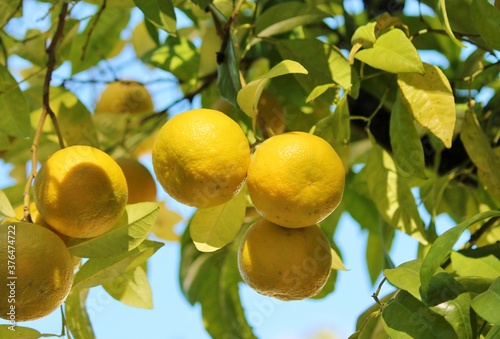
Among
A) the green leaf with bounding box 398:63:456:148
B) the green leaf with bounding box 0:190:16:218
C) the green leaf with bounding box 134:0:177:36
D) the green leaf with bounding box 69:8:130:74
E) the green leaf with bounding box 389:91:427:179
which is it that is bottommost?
the green leaf with bounding box 69:8:130:74

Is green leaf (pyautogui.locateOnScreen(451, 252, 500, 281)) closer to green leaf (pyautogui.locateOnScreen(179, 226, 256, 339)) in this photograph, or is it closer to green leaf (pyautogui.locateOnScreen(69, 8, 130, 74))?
green leaf (pyautogui.locateOnScreen(179, 226, 256, 339))

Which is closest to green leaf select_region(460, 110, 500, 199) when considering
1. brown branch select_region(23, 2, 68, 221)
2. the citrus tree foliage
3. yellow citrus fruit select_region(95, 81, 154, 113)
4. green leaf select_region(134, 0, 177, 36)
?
the citrus tree foliage

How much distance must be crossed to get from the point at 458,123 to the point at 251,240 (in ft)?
1.60

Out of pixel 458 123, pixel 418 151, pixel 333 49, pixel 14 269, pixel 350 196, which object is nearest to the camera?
pixel 14 269

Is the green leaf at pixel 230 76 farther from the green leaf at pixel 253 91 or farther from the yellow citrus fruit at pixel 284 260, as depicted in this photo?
the yellow citrus fruit at pixel 284 260

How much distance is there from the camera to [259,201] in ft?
2.97

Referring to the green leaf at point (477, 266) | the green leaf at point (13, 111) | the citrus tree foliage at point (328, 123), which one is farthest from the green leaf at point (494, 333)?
the green leaf at point (13, 111)

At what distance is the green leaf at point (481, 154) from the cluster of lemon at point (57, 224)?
496 mm

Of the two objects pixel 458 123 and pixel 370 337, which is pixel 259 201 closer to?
pixel 370 337

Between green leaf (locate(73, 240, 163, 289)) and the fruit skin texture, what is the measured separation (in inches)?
7.2

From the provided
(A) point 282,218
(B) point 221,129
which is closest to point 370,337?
(A) point 282,218

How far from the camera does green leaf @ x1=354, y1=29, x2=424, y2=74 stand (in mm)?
942

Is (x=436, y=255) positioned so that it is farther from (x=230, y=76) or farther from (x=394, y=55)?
(x=230, y=76)

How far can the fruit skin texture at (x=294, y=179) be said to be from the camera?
89cm
